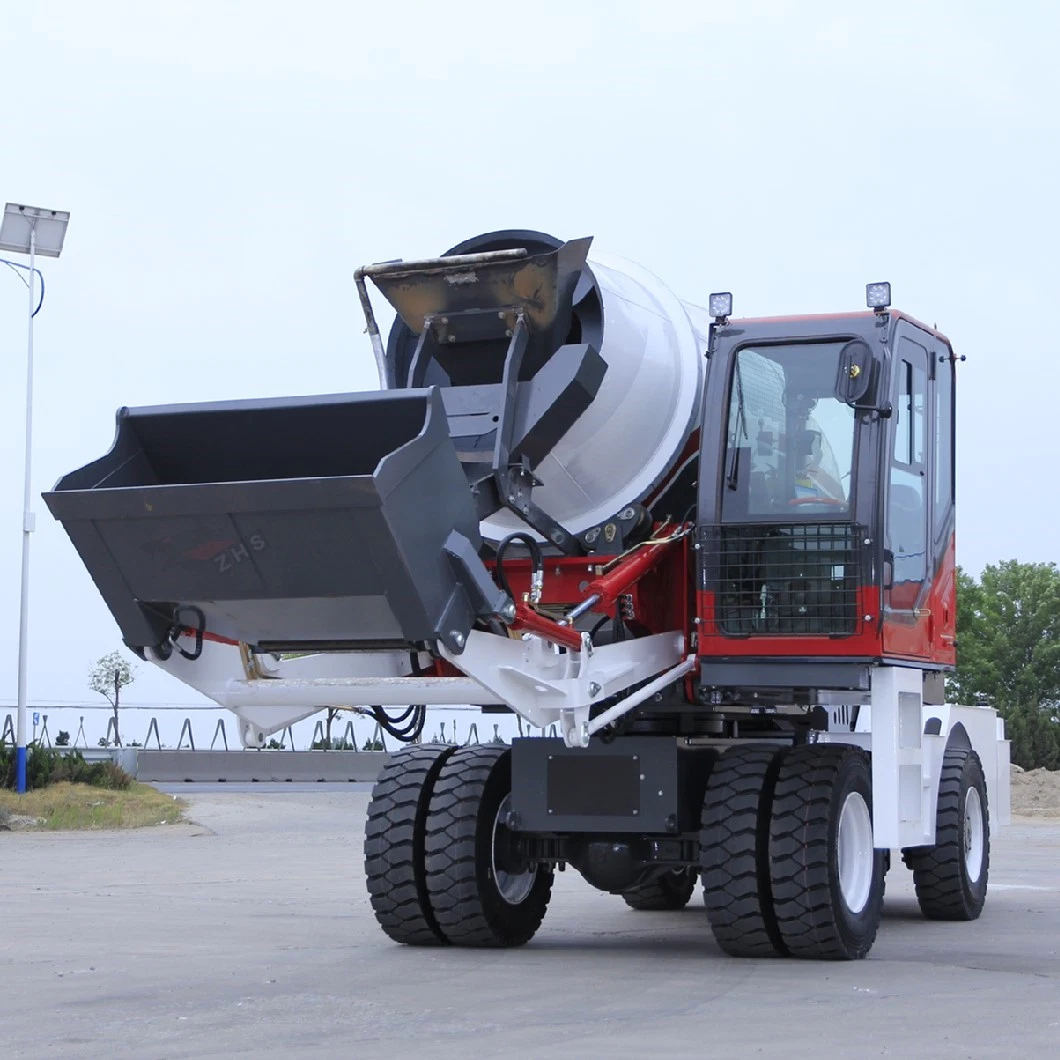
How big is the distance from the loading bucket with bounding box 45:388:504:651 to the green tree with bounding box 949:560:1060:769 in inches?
3072

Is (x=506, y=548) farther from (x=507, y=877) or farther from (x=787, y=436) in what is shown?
(x=507, y=877)

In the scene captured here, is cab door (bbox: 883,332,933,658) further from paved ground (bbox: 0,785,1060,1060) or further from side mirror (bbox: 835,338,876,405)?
paved ground (bbox: 0,785,1060,1060)

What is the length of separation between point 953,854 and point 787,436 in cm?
403

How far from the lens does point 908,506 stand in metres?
11.1

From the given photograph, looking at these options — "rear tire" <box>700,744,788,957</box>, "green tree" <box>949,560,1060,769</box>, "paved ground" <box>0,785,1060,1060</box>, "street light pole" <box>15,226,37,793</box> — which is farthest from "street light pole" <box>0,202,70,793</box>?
"green tree" <box>949,560,1060,769</box>

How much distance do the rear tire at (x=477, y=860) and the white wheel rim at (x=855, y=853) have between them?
6.73 feet

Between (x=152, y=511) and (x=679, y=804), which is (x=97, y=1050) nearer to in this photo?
(x=152, y=511)

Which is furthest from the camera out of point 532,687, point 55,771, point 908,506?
point 55,771

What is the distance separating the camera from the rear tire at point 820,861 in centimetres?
1029

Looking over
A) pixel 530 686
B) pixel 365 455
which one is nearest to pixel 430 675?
pixel 530 686

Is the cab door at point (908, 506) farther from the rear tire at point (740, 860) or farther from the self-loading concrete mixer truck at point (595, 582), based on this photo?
the rear tire at point (740, 860)

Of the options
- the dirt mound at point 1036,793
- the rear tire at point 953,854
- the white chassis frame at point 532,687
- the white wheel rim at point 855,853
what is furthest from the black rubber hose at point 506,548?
the dirt mound at point 1036,793

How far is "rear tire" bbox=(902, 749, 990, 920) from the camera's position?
13133 millimetres

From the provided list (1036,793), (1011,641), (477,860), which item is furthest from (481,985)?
(1011,641)
